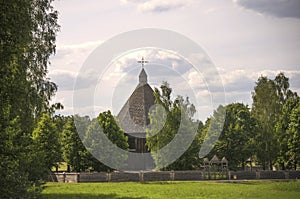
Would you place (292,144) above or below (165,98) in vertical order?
below

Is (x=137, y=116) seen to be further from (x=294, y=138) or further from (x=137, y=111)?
(x=294, y=138)

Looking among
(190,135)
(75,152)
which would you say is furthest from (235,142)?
(75,152)

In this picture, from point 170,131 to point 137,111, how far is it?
618 inches

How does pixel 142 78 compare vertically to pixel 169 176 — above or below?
above

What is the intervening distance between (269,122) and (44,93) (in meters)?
35.8

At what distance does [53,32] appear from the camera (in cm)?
2834

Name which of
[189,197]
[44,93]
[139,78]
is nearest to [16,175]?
[44,93]

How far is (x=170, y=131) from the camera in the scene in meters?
48.1

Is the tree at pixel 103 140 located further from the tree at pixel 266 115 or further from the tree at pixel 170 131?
the tree at pixel 266 115

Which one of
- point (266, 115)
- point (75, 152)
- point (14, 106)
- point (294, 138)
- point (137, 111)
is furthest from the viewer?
point (137, 111)

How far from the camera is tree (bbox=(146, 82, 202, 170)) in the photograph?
4816 centimetres

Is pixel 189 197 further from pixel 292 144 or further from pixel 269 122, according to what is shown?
pixel 269 122

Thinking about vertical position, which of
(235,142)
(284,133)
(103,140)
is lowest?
(235,142)

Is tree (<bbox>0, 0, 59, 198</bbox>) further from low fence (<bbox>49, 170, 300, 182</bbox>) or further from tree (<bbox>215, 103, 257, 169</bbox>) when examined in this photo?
tree (<bbox>215, 103, 257, 169</bbox>)
